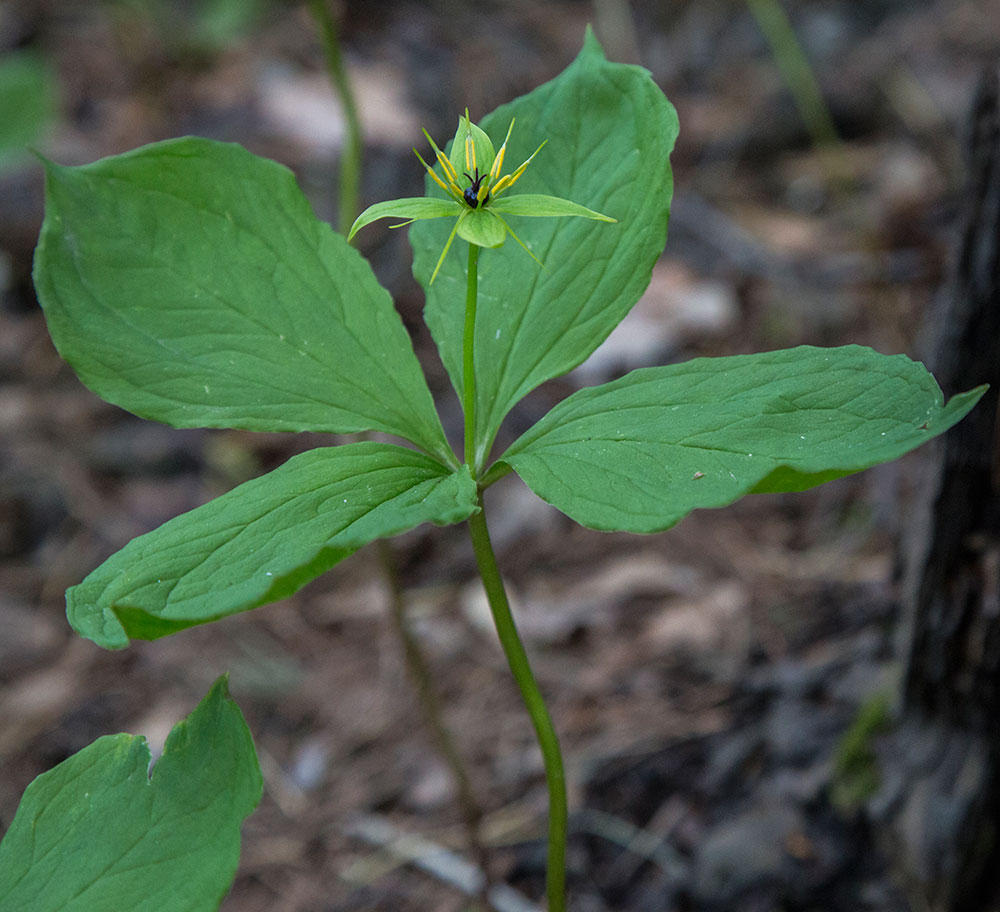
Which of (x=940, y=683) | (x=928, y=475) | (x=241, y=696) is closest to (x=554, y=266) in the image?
(x=928, y=475)

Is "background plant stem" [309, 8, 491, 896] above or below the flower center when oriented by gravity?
below

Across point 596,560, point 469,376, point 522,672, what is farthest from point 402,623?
point 596,560

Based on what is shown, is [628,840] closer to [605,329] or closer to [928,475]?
[928,475]

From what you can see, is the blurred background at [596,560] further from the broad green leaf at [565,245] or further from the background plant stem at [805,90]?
the broad green leaf at [565,245]

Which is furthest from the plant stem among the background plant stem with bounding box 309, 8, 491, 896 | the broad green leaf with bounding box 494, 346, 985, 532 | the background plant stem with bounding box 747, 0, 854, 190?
the background plant stem with bounding box 747, 0, 854, 190

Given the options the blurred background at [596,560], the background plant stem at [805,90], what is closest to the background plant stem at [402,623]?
the blurred background at [596,560]

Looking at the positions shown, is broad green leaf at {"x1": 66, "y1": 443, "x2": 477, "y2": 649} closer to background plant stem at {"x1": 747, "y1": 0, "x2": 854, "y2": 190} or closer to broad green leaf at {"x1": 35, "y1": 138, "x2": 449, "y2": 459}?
broad green leaf at {"x1": 35, "y1": 138, "x2": 449, "y2": 459}
